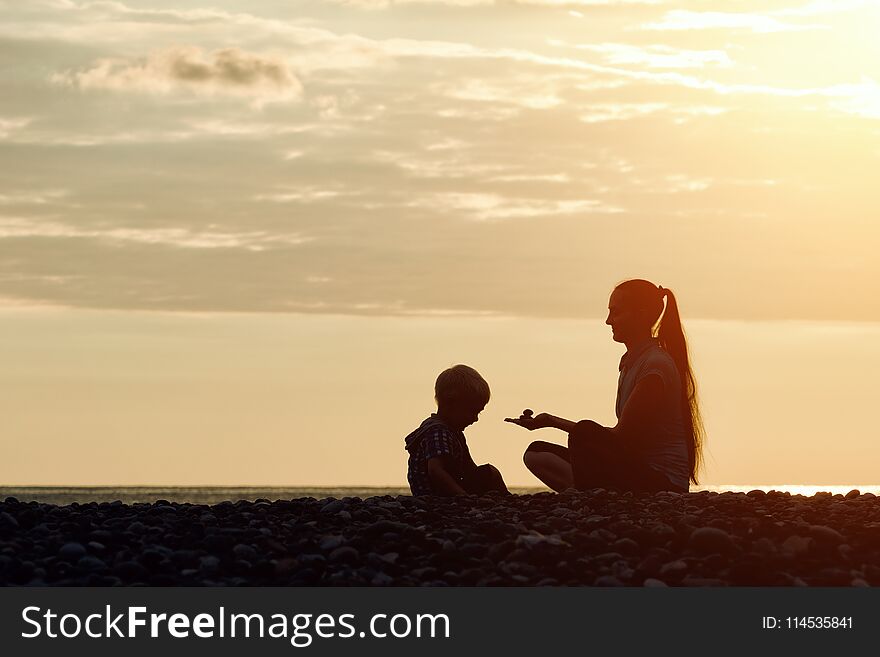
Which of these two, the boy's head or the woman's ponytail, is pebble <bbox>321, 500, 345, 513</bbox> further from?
the woman's ponytail

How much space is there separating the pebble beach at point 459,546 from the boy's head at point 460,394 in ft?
4.57

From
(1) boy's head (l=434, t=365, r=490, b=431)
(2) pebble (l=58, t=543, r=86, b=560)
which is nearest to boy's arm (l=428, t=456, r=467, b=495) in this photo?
(1) boy's head (l=434, t=365, r=490, b=431)

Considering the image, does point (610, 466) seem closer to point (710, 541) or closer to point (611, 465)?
point (611, 465)

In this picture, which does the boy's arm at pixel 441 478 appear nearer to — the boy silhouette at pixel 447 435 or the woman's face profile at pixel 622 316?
the boy silhouette at pixel 447 435

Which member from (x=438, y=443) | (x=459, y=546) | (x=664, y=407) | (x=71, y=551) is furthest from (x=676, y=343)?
(x=71, y=551)

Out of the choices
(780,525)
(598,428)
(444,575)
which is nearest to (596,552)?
(444,575)

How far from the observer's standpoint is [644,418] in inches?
509

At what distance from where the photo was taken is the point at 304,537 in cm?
1044

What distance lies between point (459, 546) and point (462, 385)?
378 centimetres

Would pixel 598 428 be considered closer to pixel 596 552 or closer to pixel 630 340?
pixel 630 340

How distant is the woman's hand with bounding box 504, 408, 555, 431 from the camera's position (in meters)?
12.8

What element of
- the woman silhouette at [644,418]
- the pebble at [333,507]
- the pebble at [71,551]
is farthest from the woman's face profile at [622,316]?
the pebble at [71,551]

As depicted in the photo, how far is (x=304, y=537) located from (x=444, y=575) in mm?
1897

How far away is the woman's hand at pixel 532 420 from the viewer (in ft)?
42.1
